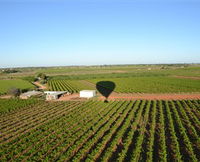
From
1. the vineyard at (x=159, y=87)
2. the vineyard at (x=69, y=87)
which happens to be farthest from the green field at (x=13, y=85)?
the vineyard at (x=159, y=87)

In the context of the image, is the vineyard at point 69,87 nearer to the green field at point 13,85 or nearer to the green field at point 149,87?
the green field at point 149,87

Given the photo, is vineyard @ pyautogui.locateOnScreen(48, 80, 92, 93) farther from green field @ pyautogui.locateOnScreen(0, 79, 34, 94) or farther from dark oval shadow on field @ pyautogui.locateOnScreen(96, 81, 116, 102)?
green field @ pyautogui.locateOnScreen(0, 79, 34, 94)

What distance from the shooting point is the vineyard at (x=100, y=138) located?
1246 cm

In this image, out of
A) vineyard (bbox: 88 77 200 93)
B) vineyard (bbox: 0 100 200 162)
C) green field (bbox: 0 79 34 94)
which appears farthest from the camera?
A: green field (bbox: 0 79 34 94)

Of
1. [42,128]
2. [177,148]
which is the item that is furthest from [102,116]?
[177,148]

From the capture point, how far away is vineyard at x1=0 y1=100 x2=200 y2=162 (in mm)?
12461

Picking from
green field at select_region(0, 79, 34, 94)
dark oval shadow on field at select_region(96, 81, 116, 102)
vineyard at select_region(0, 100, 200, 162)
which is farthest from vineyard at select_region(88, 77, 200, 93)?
green field at select_region(0, 79, 34, 94)

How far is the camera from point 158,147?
44.5 feet

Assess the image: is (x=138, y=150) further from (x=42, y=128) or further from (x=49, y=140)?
(x=42, y=128)

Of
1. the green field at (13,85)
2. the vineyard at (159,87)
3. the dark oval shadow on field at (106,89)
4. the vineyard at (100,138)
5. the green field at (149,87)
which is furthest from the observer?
the green field at (13,85)

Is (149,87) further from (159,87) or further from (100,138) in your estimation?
(100,138)

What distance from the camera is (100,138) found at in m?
15.4

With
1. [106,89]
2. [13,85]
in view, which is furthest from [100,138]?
[13,85]

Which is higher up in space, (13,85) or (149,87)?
(13,85)
